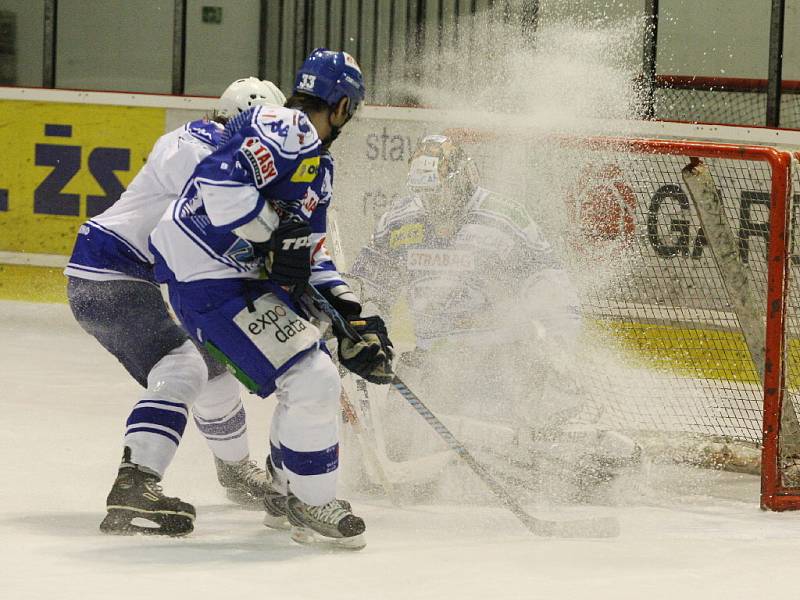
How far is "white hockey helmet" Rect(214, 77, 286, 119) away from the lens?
10.3 feet

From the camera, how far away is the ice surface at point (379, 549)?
7.87ft

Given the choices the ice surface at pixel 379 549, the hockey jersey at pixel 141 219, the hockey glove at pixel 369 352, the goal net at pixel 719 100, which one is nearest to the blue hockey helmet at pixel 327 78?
the hockey jersey at pixel 141 219

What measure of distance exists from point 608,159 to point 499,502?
1259 millimetres

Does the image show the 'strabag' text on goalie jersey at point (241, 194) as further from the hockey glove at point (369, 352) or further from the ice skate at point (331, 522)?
the ice skate at point (331, 522)

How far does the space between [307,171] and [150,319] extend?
0.58 m

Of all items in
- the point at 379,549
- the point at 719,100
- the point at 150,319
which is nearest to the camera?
the point at 379,549

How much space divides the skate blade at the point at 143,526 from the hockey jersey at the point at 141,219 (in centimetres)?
54

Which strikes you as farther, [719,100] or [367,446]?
[719,100]

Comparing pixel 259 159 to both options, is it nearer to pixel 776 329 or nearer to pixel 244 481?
pixel 244 481

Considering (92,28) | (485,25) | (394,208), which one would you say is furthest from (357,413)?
(92,28)

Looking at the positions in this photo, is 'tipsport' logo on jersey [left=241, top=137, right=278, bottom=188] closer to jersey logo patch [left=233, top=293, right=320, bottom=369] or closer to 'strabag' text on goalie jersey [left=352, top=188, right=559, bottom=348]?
jersey logo patch [left=233, top=293, right=320, bottom=369]

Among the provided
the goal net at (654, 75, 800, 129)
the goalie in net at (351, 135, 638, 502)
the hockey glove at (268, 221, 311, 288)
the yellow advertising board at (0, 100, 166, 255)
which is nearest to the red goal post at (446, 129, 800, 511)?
the goalie in net at (351, 135, 638, 502)

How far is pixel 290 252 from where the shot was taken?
2699mm

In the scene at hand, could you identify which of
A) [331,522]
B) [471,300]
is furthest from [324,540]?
[471,300]
